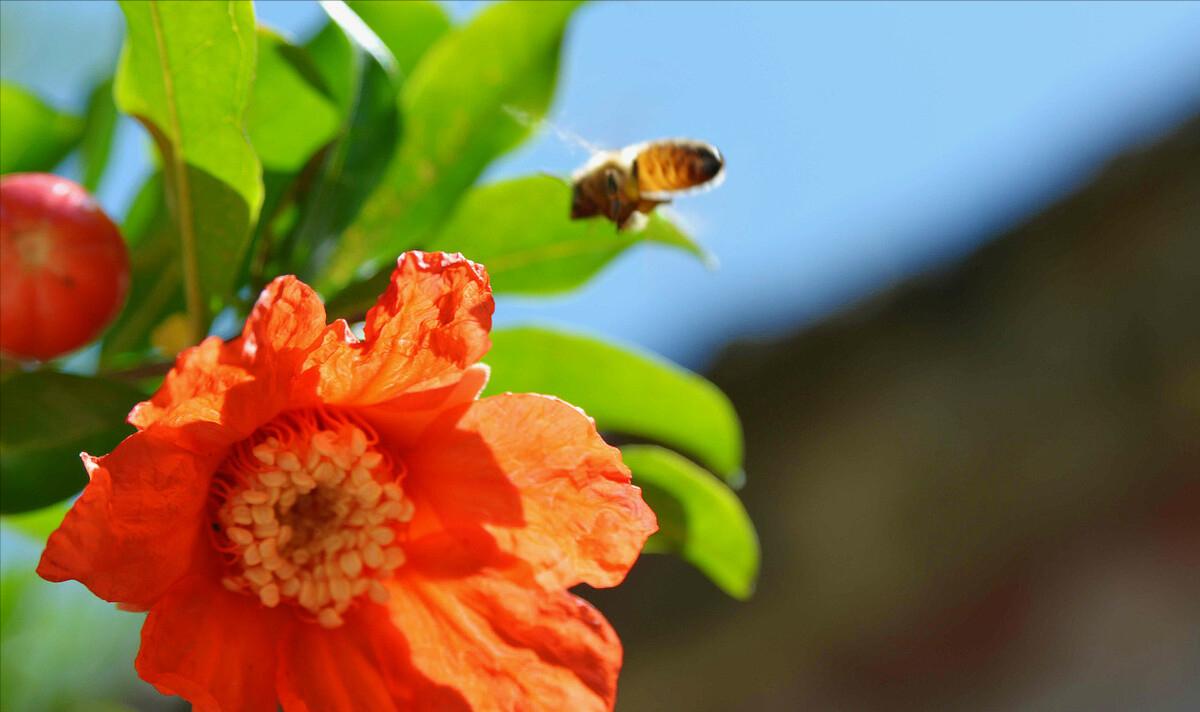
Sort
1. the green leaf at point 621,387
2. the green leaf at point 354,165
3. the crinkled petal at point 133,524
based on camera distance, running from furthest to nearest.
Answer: the green leaf at point 621,387
the green leaf at point 354,165
the crinkled petal at point 133,524

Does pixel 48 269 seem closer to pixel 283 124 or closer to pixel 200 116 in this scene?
pixel 200 116

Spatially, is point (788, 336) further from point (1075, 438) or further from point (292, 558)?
point (292, 558)

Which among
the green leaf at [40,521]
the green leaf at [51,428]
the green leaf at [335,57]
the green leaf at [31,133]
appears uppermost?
the green leaf at [335,57]

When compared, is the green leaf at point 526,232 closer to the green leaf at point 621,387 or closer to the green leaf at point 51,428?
the green leaf at point 621,387

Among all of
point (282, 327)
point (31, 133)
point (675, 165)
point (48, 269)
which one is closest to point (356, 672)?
point (282, 327)

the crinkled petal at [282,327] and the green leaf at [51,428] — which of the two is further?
the green leaf at [51,428]

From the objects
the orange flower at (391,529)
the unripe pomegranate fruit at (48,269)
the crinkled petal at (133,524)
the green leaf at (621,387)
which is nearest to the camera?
the crinkled petal at (133,524)

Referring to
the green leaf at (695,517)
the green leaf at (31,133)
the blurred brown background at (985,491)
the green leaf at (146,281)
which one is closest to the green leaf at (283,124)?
the green leaf at (146,281)
